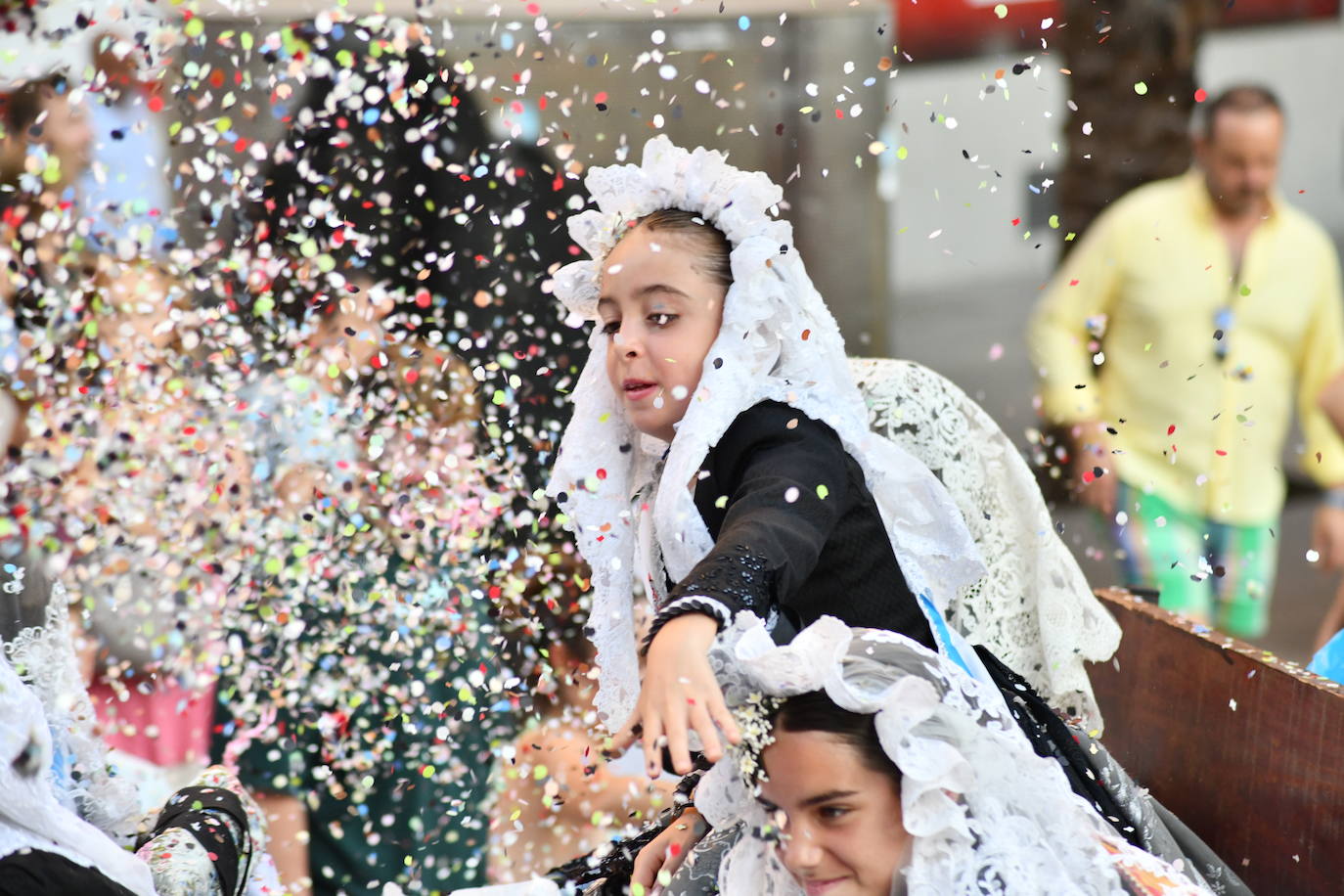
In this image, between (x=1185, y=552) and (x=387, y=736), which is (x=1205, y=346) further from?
(x=387, y=736)

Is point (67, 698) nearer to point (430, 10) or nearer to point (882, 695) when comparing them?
point (882, 695)

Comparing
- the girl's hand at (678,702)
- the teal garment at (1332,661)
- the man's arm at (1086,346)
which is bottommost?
the girl's hand at (678,702)

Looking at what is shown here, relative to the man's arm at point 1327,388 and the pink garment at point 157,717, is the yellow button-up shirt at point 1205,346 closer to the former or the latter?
the man's arm at point 1327,388

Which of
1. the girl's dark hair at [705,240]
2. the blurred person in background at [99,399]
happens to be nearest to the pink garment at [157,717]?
the blurred person in background at [99,399]

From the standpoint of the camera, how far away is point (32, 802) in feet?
5.66

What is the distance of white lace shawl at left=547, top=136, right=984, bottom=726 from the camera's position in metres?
1.77

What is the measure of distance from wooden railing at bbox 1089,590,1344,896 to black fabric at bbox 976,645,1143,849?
0.28 m

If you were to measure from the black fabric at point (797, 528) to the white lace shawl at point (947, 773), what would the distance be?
3.4 inches

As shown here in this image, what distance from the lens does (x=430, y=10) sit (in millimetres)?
3688

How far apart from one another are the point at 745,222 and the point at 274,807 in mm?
2146

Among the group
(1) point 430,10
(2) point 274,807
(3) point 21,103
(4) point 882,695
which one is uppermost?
(1) point 430,10

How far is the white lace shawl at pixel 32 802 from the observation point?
5.56 feet

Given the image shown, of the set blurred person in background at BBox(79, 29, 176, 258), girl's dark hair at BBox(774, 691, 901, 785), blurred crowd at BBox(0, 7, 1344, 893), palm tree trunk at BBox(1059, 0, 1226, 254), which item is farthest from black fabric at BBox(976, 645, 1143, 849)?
palm tree trunk at BBox(1059, 0, 1226, 254)

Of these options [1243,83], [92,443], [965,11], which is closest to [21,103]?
[92,443]
